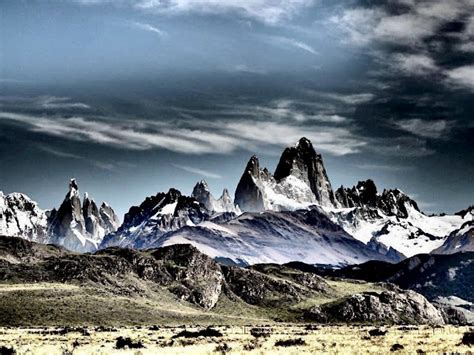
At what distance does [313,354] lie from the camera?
51.9 meters

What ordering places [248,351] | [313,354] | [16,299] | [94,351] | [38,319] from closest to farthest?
1. [313,354]
2. [248,351]
3. [94,351]
4. [38,319]
5. [16,299]

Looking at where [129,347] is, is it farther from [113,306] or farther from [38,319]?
[113,306]

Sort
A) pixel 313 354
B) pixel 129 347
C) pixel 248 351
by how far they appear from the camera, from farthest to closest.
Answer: pixel 129 347 < pixel 248 351 < pixel 313 354

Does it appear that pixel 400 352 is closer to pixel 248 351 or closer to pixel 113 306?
pixel 248 351

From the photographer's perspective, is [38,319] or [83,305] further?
[83,305]

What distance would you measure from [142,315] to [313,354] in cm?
15091

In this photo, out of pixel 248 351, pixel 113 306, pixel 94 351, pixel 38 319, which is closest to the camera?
pixel 248 351

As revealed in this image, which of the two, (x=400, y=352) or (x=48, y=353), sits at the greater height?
(x=400, y=352)

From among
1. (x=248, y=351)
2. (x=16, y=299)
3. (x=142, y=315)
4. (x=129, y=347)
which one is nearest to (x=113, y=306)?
(x=142, y=315)

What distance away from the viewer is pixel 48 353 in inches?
2327

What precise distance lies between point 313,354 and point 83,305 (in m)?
149

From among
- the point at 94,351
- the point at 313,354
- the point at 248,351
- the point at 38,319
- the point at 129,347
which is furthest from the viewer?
the point at 38,319

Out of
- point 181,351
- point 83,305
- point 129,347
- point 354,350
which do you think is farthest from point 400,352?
point 83,305

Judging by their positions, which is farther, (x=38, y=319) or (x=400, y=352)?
(x=38, y=319)
